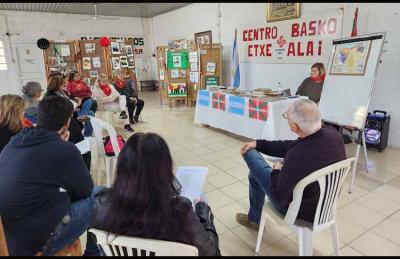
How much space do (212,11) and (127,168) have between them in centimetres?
678

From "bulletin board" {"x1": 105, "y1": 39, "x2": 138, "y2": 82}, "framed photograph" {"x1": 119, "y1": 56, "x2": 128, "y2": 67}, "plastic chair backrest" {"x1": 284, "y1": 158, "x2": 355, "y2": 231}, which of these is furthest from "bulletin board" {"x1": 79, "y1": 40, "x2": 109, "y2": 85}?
"plastic chair backrest" {"x1": 284, "y1": 158, "x2": 355, "y2": 231}

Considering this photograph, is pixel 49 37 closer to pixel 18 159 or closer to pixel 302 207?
pixel 18 159

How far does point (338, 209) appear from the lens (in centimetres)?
231

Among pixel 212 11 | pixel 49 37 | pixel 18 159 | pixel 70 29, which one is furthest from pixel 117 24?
pixel 18 159

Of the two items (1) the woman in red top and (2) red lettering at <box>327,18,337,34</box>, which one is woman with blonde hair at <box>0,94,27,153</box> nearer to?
(1) the woman in red top

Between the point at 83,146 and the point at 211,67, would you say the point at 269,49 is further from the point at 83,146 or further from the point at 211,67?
the point at 83,146

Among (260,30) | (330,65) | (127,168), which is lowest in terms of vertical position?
(127,168)

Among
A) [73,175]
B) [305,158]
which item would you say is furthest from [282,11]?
[73,175]

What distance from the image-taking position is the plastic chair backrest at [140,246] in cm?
92

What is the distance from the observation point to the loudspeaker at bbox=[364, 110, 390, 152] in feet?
11.7

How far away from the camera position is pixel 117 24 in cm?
947

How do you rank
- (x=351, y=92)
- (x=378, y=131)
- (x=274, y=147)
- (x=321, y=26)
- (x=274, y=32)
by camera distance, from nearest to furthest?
(x=274, y=147) → (x=351, y=92) → (x=378, y=131) → (x=321, y=26) → (x=274, y=32)

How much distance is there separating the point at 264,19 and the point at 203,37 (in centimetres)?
236

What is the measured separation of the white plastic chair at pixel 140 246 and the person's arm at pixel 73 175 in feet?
1.59
